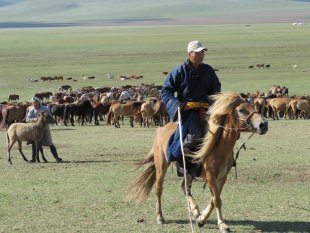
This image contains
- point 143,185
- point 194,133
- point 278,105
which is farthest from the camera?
point 278,105

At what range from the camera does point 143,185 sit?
10.0m

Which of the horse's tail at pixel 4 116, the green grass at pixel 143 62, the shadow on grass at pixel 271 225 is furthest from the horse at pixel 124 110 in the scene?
the shadow on grass at pixel 271 225

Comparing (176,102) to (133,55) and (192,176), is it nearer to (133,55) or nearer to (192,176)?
(192,176)

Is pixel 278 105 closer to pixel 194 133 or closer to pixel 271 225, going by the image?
pixel 271 225

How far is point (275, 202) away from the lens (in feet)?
36.1

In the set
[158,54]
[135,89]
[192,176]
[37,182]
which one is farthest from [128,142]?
[158,54]

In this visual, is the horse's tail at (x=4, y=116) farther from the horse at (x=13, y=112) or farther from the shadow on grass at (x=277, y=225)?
the shadow on grass at (x=277, y=225)

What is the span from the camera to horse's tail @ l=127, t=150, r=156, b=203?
9.98 meters

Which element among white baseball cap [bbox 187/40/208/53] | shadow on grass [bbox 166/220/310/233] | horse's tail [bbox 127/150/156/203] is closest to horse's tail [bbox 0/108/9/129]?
horse's tail [bbox 127/150/156/203]

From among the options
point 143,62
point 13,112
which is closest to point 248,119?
point 13,112

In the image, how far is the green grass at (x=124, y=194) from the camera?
9664mm

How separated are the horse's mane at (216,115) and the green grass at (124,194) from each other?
3.47ft

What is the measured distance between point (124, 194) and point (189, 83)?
11.3ft

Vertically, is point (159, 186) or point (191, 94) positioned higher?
point (191, 94)
